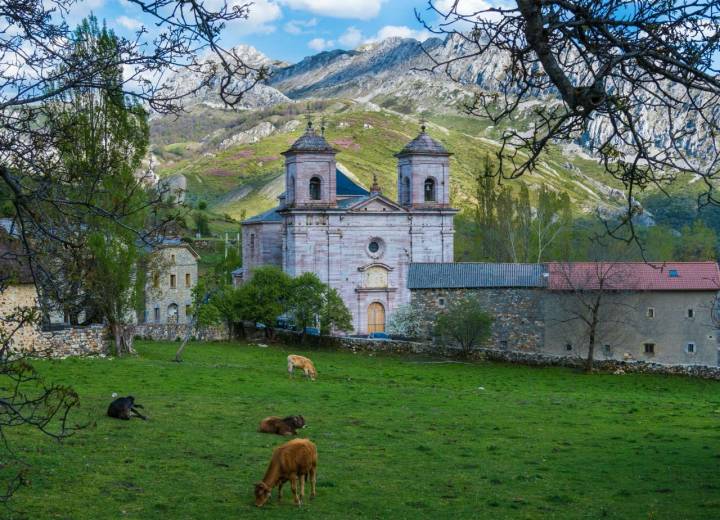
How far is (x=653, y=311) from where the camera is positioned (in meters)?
40.5

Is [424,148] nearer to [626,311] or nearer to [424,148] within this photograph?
[424,148]

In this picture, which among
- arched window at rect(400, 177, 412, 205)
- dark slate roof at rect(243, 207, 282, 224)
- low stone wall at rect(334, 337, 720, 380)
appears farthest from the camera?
dark slate roof at rect(243, 207, 282, 224)

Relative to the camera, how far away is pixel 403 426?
64.5 ft

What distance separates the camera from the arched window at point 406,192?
167 feet

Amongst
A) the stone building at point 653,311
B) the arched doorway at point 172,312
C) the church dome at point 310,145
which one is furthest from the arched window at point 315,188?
the stone building at point 653,311

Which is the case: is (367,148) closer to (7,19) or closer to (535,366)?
(535,366)

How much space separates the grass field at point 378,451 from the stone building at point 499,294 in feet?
43.3

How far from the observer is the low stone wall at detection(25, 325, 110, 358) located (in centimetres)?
2972

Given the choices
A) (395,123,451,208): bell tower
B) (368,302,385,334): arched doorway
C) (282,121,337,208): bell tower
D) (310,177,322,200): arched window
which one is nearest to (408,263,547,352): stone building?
(368,302,385,334): arched doorway

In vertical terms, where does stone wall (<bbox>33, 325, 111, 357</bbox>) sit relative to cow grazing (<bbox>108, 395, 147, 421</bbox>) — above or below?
above

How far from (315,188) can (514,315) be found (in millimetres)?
12910

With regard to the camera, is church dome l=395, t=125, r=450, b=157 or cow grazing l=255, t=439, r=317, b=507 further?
church dome l=395, t=125, r=450, b=157

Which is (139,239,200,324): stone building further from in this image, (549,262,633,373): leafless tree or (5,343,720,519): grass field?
(5,343,720,519): grass field

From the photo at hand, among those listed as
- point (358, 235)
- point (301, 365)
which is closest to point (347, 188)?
point (358, 235)
